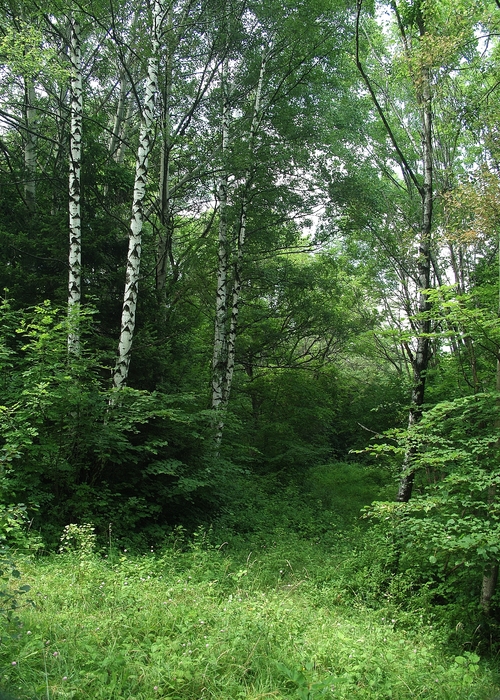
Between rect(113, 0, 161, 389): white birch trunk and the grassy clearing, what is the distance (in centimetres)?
334

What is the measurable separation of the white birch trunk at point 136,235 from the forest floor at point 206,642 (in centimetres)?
317

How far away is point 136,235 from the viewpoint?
765 centimetres

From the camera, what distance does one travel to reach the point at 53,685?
2.44m

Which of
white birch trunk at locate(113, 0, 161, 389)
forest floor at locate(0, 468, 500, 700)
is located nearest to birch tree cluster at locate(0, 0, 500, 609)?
white birch trunk at locate(113, 0, 161, 389)

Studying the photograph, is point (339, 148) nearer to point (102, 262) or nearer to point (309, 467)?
point (102, 262)

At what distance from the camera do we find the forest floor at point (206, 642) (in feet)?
8.54

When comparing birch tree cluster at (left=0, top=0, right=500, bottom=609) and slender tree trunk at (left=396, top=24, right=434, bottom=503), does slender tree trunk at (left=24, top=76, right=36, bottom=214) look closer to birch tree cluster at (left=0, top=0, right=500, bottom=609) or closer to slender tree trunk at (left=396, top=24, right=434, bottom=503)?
birch tree cluster at (left=0, top=0, right=500, bottom=609)

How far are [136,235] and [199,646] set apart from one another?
20.6 feet

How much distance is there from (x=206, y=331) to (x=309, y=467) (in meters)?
5.47

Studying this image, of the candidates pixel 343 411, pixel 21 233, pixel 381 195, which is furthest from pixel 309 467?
pixel 21 233

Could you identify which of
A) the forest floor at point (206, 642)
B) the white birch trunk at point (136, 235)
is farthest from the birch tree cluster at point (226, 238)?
the forest floor at point (206, 642)

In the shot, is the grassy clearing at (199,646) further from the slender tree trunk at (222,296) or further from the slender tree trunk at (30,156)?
the slender tree trunk at (30,156)

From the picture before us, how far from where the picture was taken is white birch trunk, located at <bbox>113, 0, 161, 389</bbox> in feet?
24.2

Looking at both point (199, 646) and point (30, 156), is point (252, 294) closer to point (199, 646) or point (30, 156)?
point (30, 156)
